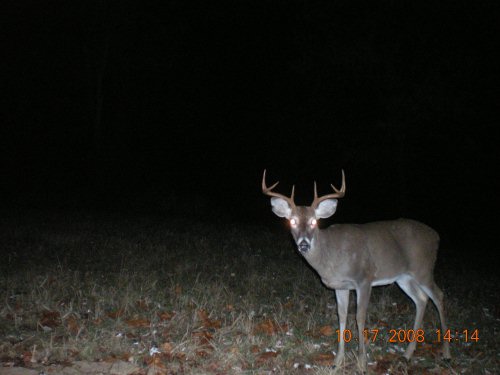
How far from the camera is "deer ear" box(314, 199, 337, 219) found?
6.00m

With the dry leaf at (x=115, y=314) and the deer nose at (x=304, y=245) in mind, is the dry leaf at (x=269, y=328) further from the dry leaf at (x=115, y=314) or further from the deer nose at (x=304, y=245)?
the dry leaf at (x=115, y=314)

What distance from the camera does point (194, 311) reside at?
621 cm

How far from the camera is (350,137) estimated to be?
2056 cm

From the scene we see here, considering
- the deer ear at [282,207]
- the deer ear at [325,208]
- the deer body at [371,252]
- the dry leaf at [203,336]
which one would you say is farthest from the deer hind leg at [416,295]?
the dry leaf at [203,336]

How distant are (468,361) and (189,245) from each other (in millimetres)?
5820

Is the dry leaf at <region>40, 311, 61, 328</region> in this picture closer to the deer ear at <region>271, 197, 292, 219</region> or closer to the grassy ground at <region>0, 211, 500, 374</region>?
the grassy ground at <region>0, 211, 500, 374</region>

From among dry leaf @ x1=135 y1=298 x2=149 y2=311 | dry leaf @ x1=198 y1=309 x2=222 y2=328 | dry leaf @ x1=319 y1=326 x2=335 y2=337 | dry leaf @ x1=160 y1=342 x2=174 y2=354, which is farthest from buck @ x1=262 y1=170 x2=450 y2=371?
dry leaf @ x1=135 y1=298 x2=149 y2=311

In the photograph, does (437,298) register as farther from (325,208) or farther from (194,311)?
(194,311)

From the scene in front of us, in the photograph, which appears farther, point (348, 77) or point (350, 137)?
point (350, 137)

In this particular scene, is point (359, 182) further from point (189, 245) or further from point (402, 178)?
point (189, 245)

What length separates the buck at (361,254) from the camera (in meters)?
5.75

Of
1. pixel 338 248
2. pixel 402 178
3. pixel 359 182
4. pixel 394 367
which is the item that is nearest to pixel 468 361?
pixel 394 367

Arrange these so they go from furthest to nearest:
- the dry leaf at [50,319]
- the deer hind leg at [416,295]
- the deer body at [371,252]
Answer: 1. the deer hind leg at [416,295]
2. the deer body at [371,252]
3. the dry leaf at [50,319]
